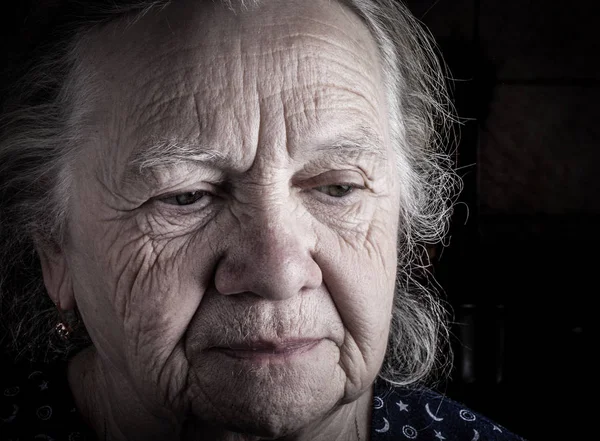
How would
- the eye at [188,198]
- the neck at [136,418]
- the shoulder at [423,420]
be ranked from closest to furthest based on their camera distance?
the eye at [188,198]
the neck at [136,418]
the shoulder at [423,420]

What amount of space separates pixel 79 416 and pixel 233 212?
2.55ft

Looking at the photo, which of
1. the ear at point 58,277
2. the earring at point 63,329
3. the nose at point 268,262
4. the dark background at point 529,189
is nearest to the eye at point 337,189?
the nose at point 268,262

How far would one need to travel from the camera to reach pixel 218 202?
132cm

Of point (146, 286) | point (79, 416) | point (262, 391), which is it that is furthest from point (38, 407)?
point (262, 391)

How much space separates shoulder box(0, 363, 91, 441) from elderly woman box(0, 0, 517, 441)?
0.04ft

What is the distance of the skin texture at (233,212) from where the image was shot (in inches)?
49.5

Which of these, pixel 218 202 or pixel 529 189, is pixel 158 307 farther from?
pixel 529 189

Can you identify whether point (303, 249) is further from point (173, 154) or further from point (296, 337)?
point (173, 154)

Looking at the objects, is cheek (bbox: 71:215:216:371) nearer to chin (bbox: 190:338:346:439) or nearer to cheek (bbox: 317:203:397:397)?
chin (bbox: 190:338:346:439)

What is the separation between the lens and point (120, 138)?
132 cm

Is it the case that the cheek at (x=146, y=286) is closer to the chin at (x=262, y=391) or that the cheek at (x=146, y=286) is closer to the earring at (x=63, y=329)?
the chin at (x=262, y=391)

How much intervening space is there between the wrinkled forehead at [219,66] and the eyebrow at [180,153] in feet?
0.09

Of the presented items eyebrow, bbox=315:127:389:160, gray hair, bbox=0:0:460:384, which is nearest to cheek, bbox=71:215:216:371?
gray hair, bbox=0:0:460:384

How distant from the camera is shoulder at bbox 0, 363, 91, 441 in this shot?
160cm
